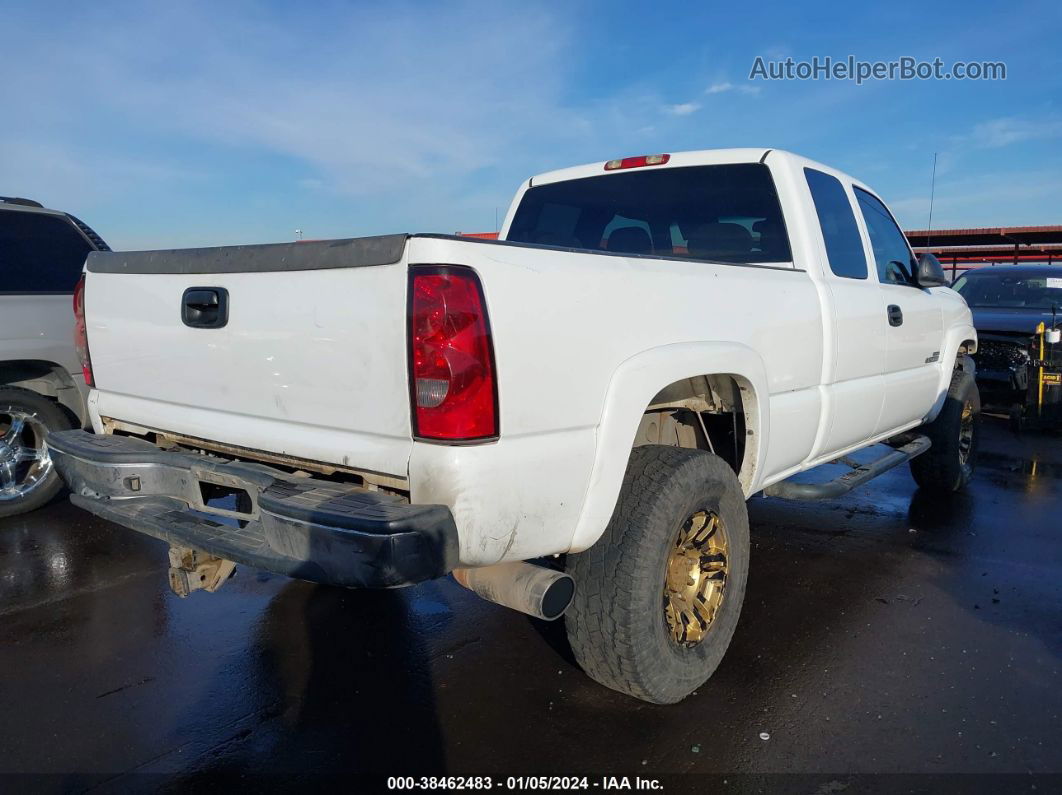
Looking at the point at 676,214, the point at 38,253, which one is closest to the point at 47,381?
the point at 38,253

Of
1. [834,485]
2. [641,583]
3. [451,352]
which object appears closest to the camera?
[451,352]

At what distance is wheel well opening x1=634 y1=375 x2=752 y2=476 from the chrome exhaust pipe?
0.73 meters

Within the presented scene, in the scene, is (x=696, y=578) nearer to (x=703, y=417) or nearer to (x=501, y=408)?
(x=703, y=417)

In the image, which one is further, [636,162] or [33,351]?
[33,351]

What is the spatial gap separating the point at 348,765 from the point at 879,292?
349 centimetres

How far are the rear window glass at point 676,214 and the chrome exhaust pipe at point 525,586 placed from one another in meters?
1.73

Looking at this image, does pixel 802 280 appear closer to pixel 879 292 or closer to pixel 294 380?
pixel 879 292

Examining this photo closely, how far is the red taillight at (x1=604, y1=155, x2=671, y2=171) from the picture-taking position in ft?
13.2

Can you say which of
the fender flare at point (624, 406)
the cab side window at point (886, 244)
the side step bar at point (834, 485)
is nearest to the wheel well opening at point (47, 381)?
the fender flare at point (624, 406)

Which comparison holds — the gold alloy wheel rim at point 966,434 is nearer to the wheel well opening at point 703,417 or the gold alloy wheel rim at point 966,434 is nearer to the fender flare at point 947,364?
the fender flare at point 947,364

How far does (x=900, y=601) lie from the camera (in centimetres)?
381

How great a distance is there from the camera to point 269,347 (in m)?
2.44

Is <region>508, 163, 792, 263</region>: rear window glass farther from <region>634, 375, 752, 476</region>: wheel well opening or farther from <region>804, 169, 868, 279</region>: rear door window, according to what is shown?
<region>634, 375, 752, 476</region>: wheel well opening

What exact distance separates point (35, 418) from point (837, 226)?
16.4ft
